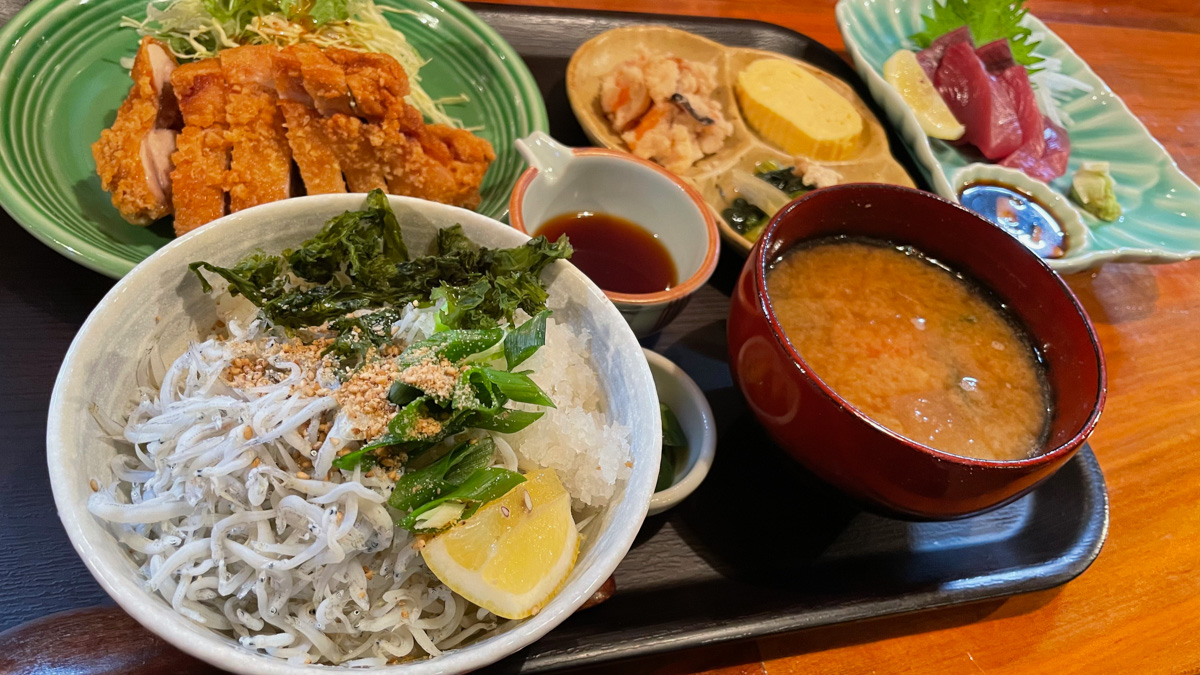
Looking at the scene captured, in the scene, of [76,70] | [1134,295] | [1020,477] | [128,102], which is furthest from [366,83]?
[1134,295]

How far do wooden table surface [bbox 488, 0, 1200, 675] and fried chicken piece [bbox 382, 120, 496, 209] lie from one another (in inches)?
38.8

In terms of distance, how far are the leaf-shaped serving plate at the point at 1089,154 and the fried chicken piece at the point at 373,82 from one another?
172 centimetres

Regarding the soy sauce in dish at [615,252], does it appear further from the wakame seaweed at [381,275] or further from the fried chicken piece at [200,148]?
the fried chicken piece at [200,148]

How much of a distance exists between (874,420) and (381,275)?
0.91 m

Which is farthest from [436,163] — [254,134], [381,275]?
[381,275]

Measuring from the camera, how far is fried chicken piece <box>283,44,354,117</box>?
1634 mm

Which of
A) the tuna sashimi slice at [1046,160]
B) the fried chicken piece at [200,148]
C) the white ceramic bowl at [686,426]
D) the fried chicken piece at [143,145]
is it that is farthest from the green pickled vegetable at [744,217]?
the fried chicken piece at [143,145]

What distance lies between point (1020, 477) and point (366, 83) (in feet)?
5.24

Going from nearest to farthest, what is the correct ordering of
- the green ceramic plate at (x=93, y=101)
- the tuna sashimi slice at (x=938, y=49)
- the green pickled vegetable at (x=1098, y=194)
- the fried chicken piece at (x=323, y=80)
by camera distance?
the green ceramic plate at (x=93, y=101)
the fried chicken piece at (x=323, y=80)
the green pickled vegetable at (x=1098, y=194)
the tuna sashimi slice at (x=938, y=49)

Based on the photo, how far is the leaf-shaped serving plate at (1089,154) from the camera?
7.76ft

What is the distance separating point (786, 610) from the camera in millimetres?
1351

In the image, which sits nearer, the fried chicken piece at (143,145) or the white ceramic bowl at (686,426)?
the white ceramic bowl at (686,426)

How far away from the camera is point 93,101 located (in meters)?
1.85

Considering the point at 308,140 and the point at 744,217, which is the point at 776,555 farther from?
the point at 308,140
